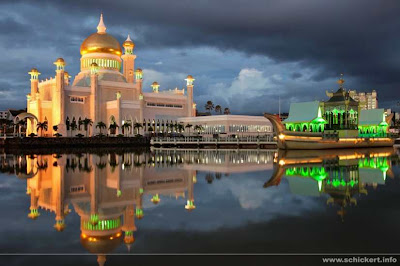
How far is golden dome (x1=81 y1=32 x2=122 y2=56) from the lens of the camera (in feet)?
229

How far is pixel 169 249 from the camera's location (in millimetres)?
6777

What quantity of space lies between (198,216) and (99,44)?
65.7 m

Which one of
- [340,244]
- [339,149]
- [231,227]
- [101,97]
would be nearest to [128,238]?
[231,227]

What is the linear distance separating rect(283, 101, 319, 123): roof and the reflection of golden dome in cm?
3799

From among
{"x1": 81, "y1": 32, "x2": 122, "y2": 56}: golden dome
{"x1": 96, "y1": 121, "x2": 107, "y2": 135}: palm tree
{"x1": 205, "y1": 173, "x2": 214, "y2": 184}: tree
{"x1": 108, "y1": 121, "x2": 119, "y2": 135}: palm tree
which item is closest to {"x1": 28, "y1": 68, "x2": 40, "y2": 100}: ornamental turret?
{"x1": 81, "y1": 32, "x2": 122, "y2": 56}: golden dome

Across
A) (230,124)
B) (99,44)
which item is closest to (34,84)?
(99,44)

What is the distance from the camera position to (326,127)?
46219 millimetres

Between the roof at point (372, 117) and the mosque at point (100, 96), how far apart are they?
114ft

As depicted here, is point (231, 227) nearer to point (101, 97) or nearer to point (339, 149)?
point (339, 149)

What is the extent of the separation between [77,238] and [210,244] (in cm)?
271

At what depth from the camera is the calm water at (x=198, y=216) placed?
7.02m

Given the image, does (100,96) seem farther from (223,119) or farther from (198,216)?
(198,216)

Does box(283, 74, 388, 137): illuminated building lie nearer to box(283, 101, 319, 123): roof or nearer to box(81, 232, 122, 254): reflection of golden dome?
box(283, 101, 319, 123): roof

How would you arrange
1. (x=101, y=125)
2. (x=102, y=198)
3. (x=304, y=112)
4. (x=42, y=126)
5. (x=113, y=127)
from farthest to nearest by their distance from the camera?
(x=113, y=127)
(x=101, y=125)
(x=42, y=126)
(x=304, y=112)
(x=102, y=198)
